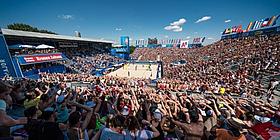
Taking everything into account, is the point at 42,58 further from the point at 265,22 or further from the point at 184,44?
the point at 184,44

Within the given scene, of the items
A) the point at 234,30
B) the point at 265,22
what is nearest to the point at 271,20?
the point at 265,22

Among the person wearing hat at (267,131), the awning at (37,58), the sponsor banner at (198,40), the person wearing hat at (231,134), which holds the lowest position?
the person wearing hat at (267,131)

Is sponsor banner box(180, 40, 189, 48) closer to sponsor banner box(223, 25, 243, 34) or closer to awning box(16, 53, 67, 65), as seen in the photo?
sponsor banner box(223, 25, 243, 34)

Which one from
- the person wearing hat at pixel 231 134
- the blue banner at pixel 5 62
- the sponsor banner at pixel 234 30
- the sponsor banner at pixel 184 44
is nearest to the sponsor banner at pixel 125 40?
the sponsor banner at pixel 184 44

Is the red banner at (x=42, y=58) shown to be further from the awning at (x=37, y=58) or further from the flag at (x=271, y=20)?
the flag at (x=271, y=20)

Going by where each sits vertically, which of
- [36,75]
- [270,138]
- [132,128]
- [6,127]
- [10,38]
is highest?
[10,38]

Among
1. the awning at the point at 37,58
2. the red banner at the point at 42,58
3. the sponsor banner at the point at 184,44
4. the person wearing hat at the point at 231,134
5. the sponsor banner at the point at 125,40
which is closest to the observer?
the person wearing hat at the point at 231,134

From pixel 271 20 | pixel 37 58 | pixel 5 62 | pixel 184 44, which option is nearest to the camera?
pixel 5 62

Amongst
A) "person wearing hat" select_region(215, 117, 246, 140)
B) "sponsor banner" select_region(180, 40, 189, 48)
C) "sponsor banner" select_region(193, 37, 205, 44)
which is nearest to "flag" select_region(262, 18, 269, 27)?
"sponsor banner" select_region(193, 37, 205, 44)

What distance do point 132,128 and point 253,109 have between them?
10.2ft

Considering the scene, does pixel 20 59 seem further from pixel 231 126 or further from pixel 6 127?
pixel 231 126

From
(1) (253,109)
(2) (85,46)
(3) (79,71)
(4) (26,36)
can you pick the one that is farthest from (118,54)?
(1) (253,109)

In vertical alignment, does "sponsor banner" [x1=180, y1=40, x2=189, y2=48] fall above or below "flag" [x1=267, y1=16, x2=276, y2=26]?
below

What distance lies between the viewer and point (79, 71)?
87.0 ft
